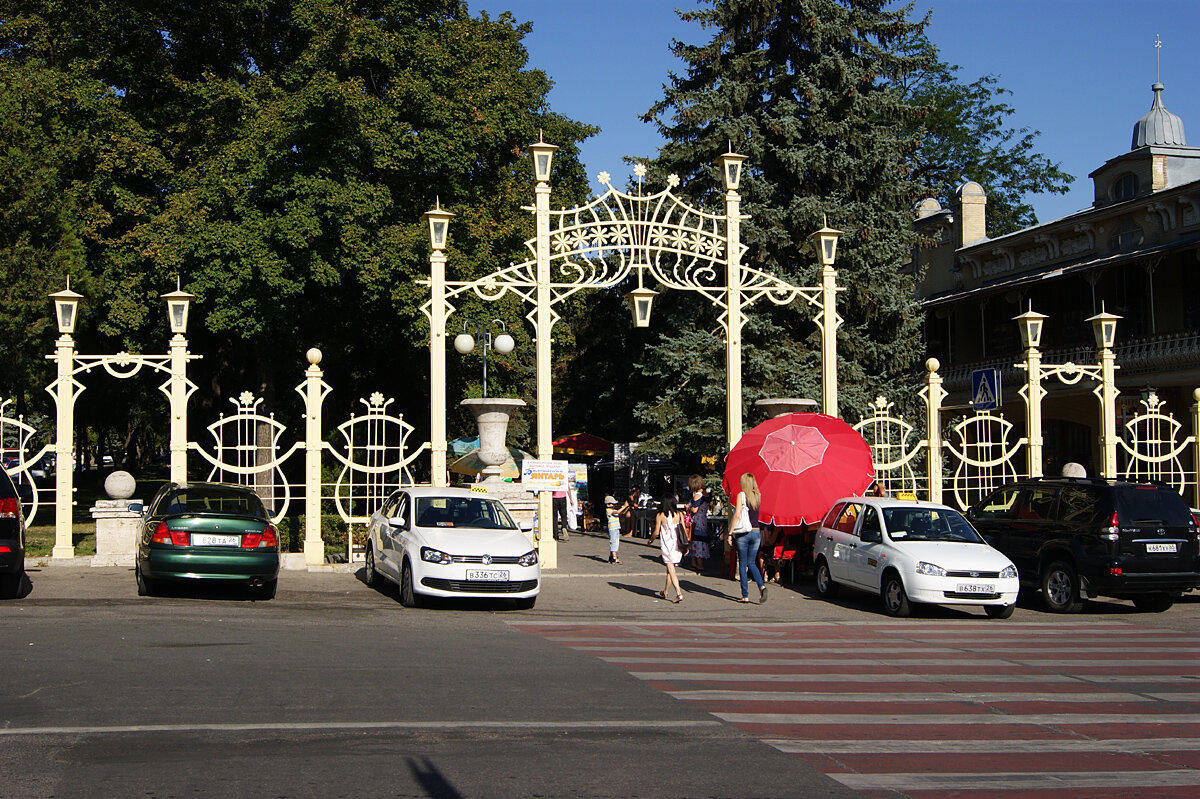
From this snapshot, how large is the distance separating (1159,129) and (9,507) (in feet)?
120

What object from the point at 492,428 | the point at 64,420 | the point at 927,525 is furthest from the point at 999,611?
the point at 64,420

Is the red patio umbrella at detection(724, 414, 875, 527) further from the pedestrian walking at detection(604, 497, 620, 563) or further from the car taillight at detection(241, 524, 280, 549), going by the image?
the car taillight at detection(241, 524, 280, 549)

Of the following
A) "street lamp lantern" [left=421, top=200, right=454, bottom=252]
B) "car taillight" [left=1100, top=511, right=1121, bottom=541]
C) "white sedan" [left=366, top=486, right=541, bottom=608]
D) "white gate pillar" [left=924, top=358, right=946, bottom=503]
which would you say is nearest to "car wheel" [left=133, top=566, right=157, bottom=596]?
"white sedan" [left=366, top=486, right=541, bottom=608]

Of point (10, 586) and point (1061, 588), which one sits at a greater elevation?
point (10, 586)

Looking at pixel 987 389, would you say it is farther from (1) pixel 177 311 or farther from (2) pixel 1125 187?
(2) pixel 1125 187

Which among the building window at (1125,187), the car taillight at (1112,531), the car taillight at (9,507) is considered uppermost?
the building window at (1125,187)

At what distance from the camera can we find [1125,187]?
36.7 m

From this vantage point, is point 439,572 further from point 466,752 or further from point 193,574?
point 466,752

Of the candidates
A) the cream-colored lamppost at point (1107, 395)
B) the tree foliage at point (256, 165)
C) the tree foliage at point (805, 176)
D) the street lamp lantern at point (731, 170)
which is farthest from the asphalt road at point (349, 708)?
the tree foliage at point (805, 176)

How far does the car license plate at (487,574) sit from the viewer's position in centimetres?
1485

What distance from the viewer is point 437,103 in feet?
88.3

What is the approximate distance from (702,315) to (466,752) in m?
26.0

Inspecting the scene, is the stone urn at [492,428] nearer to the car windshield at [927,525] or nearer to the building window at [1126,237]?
the car windshield at [927,525]

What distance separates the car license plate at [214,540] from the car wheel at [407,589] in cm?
215
